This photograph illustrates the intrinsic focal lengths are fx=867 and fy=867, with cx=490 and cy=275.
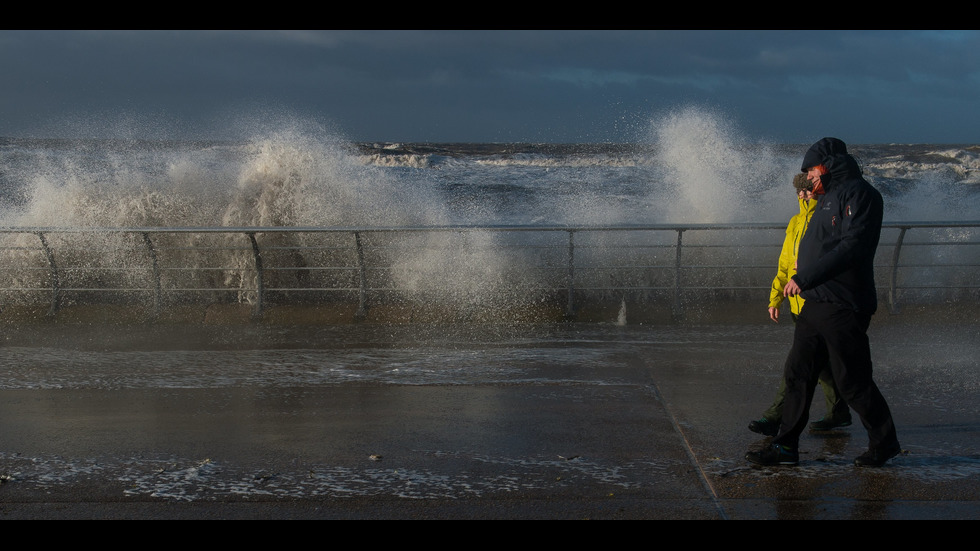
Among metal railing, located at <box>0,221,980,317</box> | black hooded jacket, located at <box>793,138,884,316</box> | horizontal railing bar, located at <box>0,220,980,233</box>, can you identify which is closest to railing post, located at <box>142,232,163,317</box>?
metal railing, located at <box>0,221,980,317</box>

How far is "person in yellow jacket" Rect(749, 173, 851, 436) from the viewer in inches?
190

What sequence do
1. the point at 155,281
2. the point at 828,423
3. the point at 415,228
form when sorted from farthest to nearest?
1. the point at 155,281
2. the point at 415,228
3. the point at 828,423

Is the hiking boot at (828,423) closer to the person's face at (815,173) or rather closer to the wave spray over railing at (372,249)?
the person's face at (815,173)

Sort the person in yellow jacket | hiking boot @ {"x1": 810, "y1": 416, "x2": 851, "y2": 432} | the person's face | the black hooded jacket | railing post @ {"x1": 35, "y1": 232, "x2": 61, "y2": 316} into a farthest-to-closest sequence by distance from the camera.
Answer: railing post @ {"x1": 35, "y1": 232, "x2": 61, "y2": 316} → hiking boot @ {"x1": 810, "y1": 416, "x2": 851, "y2": 432} → the person in yellow jacket → the person's face → the black hooded jacket

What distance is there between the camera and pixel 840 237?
4.41 m

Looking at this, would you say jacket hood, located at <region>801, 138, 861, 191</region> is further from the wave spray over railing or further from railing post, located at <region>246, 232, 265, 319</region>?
railing post, located at <region>246, 232, 265, 319</region>

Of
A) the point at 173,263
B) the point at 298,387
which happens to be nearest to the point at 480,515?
the point at 298,387

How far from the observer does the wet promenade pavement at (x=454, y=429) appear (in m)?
→ 4.14

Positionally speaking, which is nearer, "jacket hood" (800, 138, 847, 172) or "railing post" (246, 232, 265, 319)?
"jacket hood" (800, 138, 847, 172)

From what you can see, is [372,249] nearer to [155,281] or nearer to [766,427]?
→ [155,281]

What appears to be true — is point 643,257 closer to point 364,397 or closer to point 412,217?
point 412,217

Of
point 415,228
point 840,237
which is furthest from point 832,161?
point 415,228

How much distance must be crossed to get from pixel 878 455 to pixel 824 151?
63.2 inches

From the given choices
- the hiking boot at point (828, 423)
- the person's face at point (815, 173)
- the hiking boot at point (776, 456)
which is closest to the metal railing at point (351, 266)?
the hiking boot at point (828, 423)
